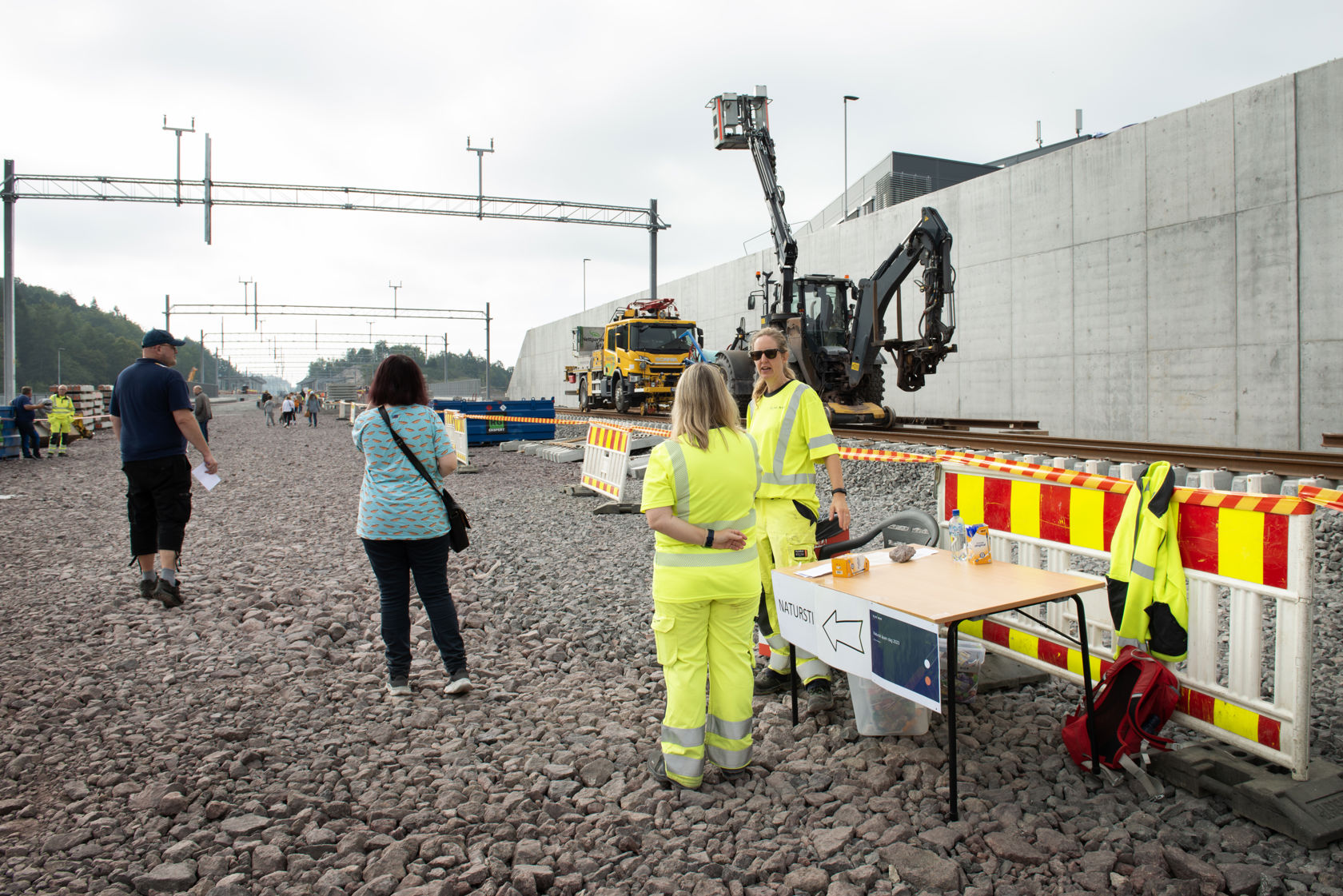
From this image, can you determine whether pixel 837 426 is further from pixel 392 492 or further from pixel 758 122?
pixel 392 492

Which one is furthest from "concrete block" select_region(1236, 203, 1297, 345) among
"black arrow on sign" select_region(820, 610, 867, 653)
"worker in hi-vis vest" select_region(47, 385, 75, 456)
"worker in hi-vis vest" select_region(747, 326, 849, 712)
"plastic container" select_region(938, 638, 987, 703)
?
"worker in hi-vis vest" select_region(47, 385, 75, 456)

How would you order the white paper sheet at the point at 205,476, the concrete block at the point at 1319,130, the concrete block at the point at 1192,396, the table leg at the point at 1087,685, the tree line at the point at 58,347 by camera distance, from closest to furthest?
the table leg at the point at 1087,685
the white paper sheet at the point at 205,476
the concrete block at the point at 1319,130
the concrete block at the point at 1192,396
the tree line at the point at 58,347

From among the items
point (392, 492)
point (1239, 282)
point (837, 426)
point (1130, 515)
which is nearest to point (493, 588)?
point (392, 492)

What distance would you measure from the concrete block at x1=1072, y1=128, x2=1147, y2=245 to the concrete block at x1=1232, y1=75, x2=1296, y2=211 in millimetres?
1686

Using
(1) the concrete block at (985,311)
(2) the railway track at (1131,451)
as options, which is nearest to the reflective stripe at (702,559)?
(2) the railway track at (1131,451)

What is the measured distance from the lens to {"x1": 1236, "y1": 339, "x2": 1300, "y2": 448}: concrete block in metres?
12.1

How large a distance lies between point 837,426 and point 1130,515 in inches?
462

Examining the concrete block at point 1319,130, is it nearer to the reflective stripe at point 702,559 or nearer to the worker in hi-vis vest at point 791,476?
the worker in hi-vis vest at point 791,476

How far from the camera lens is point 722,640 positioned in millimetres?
3180

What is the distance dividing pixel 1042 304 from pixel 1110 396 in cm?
252

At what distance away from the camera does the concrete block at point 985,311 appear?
56.7 feet

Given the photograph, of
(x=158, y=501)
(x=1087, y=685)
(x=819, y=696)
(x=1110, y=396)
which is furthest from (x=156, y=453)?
(x=1110, y=396)

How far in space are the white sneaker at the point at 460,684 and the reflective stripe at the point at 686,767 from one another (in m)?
1.46

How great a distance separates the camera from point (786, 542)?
155 inches
